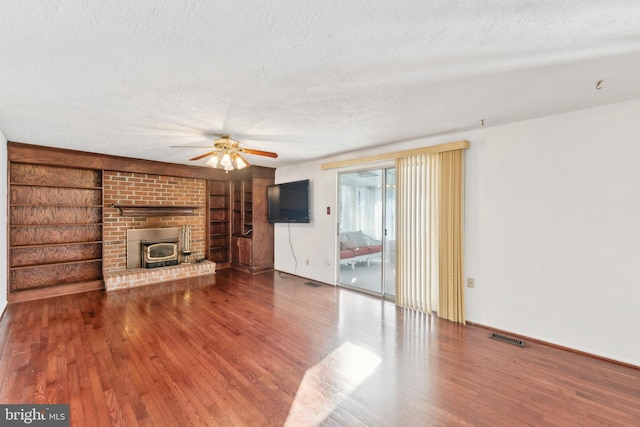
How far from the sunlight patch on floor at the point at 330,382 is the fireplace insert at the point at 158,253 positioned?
4.15m

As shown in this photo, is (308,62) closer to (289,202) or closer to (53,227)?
(289,202)

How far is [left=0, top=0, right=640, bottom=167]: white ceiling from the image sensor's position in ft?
4.41

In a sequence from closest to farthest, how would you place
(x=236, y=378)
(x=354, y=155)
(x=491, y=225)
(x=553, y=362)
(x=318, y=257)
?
(x=236, y=378) < (x=553, y=362) < (x=491, y=225) < (x=354, y=155) < (x=318, y=257)

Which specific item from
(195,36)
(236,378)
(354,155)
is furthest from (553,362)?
(195,36)

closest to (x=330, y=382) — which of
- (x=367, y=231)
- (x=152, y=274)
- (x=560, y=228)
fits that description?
(x=560, y=228)

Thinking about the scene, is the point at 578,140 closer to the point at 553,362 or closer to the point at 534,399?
the point at 553,362

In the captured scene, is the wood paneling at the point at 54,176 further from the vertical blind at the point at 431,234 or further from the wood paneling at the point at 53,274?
the vertical blind at the point at 431,234

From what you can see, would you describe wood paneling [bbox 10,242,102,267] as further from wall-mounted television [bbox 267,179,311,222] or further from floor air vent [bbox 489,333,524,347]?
floor air vent [bbox 489,333,524,347]

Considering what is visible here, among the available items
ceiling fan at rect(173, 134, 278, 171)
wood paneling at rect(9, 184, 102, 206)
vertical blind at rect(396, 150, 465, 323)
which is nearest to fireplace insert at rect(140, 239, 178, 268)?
wood paneling at rect(9, 184, 102, 206)

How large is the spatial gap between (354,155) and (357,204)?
82 cm

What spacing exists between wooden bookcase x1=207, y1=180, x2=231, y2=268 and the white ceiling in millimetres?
3320

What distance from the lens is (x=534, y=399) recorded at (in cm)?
196

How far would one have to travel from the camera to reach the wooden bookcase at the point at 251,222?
5.86 m

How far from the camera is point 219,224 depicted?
256 inches
